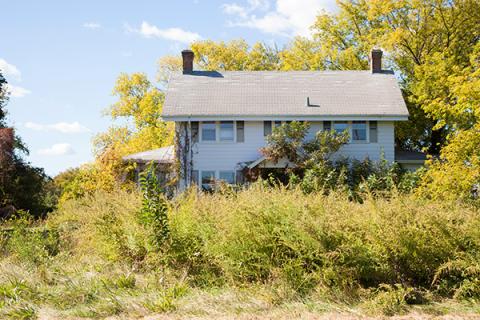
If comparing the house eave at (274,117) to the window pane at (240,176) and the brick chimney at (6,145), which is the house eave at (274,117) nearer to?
the window pane at (240,176)

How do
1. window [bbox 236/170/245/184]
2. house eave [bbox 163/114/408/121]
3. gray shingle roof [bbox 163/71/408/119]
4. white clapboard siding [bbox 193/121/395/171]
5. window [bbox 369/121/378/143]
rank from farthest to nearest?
window [bbox 369/121/378/143] < gray shingle roof [bbox 163/71/408/119] < white clapboard siding [bbox 193/121/395/171] < house eave [bbox 163/114/408/121] < window [bbox 236/170/245/184]

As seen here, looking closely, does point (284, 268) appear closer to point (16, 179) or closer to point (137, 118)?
point (16, 179)

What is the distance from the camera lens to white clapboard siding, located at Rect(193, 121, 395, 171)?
83.8 feet

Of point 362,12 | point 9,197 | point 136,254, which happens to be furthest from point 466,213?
point 362,12

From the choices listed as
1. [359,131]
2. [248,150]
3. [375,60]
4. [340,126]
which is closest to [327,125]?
[340,126]

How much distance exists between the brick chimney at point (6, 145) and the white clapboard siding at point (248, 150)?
26.4 ft

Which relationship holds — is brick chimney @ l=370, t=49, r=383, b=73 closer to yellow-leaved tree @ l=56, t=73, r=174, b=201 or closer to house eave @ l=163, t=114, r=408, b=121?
house eave @ l=163, t=114, r=408, b=121

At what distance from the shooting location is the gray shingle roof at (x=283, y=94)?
2570cm

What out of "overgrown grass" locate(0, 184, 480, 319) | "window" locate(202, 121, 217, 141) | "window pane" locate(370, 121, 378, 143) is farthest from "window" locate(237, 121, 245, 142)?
"overgrown grass" locate(0, 184, 480, 319)

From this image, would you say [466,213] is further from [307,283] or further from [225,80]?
[225,80]

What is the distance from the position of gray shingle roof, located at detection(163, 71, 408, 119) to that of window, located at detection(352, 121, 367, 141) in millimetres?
684

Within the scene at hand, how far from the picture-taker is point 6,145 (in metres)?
24.0

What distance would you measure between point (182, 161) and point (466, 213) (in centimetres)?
1776

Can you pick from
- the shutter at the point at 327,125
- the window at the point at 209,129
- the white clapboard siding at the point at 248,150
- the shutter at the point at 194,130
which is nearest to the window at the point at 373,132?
the white clapboard siding at the point at 248,150
